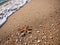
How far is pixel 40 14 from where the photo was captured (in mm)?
2912

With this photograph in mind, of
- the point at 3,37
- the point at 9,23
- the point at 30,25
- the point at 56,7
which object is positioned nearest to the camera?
the point at 3,37

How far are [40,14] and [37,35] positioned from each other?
0.74m

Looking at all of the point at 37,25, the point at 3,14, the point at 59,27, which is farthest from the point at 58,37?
the point at 3,14

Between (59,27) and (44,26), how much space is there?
0.85ft

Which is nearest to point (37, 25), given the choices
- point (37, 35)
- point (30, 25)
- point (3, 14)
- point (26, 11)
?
point (30, 25)

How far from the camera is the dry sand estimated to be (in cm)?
239

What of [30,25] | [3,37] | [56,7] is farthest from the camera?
[56,7]

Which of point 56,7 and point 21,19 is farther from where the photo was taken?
point 56,7

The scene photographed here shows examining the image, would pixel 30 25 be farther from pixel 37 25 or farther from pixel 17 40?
pixel 17 40

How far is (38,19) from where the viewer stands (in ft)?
8.93

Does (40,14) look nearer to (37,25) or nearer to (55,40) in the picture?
(37,25)

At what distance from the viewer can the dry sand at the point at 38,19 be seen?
2389 millimetres

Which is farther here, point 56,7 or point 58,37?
point 56,7

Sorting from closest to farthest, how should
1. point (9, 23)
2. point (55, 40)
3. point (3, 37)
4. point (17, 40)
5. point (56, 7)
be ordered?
1. point (55, 40)
2. point (17, 40)
3. point (3, 37)
4. point (9, 23)
5. point (56, 7)
